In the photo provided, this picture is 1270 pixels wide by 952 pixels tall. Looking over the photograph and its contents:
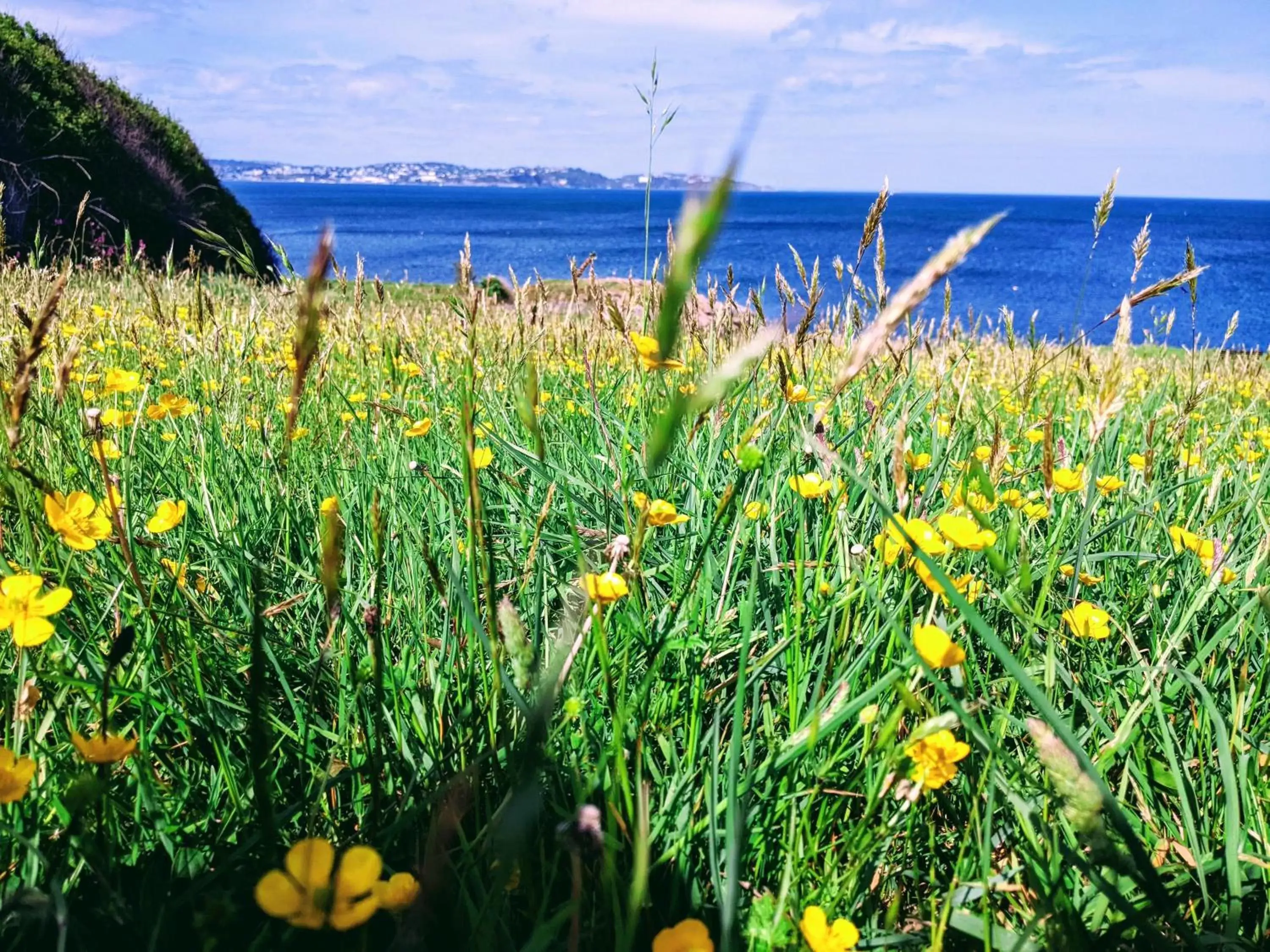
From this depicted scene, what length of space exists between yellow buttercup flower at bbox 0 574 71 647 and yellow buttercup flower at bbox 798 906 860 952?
865 millimetres

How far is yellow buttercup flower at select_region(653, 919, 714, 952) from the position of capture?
0.72 meters

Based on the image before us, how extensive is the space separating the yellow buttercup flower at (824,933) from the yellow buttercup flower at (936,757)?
198mm

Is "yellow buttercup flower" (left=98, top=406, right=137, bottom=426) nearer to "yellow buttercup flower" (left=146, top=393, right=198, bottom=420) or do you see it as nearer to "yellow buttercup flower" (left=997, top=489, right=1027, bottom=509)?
"yellow buttercup flower" (left=146, top=393, right=198, bottom=420)

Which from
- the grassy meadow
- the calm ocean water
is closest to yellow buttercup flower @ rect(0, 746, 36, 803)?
the grassy meadow

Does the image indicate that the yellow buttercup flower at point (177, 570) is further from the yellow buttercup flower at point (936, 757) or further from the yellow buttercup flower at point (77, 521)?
the yellow buttercup flower at point (936, 757)

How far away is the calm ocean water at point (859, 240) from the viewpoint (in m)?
39.3

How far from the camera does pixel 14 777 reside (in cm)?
79

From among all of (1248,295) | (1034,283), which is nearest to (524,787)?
(1248,295)

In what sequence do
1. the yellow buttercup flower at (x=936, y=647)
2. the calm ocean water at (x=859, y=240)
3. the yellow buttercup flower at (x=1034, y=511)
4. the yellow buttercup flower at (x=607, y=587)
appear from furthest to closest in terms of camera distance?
the calm ocean water at (x=859, y=240) → the yellow buttercup flower at (x=1034, y=511) → the yellow buttercup flower at (x=607, y=587) → the yellow buttercup flower at (x=936, y=647)

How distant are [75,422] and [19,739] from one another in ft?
6.20

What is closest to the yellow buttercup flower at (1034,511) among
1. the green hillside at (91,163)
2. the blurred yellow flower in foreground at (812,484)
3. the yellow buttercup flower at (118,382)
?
the blurred yellow flower in foreground at (812,484)

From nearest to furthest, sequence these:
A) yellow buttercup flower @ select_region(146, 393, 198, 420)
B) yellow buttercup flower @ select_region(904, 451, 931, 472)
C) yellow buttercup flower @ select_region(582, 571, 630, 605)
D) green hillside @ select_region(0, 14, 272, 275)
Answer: yellow buttercup flower @ select_region(582, 571, 630, 605)
yellow buttercup flower @ select_region(904, 451, 931, 472)
yellow buttercup flower @ select_region(146, 393, 198, 420)
green hillside @ select_region(0, 14, 272, 275)

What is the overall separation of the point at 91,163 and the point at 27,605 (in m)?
14.3

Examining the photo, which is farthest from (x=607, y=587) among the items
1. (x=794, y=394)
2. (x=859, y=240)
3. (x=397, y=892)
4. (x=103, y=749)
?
(x=859, y=240)
